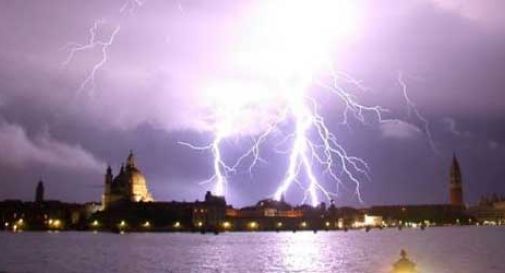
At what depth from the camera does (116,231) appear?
177375 millimetres

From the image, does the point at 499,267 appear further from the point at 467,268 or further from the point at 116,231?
the point at 116,231

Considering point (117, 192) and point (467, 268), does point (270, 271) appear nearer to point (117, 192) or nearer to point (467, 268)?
point (467, 268)

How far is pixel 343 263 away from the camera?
58.3m

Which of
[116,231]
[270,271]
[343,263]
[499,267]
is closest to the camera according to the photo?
[270,271]

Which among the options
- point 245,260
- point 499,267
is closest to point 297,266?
point 245,260

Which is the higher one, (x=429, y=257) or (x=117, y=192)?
(x=117, y=192)

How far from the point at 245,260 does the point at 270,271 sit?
12.8 metres

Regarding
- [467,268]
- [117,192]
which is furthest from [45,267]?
[117,192]

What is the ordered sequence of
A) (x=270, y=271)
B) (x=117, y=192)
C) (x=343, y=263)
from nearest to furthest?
1. (x=270, y=271)
2. (x=343, y=263)
3. (x=117, y=192)

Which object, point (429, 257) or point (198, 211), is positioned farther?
point (198, 211)

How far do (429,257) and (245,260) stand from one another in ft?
54.0

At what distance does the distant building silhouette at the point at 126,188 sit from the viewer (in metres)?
191

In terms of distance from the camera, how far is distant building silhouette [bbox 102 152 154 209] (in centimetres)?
19121

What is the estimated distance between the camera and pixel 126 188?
19200cm
